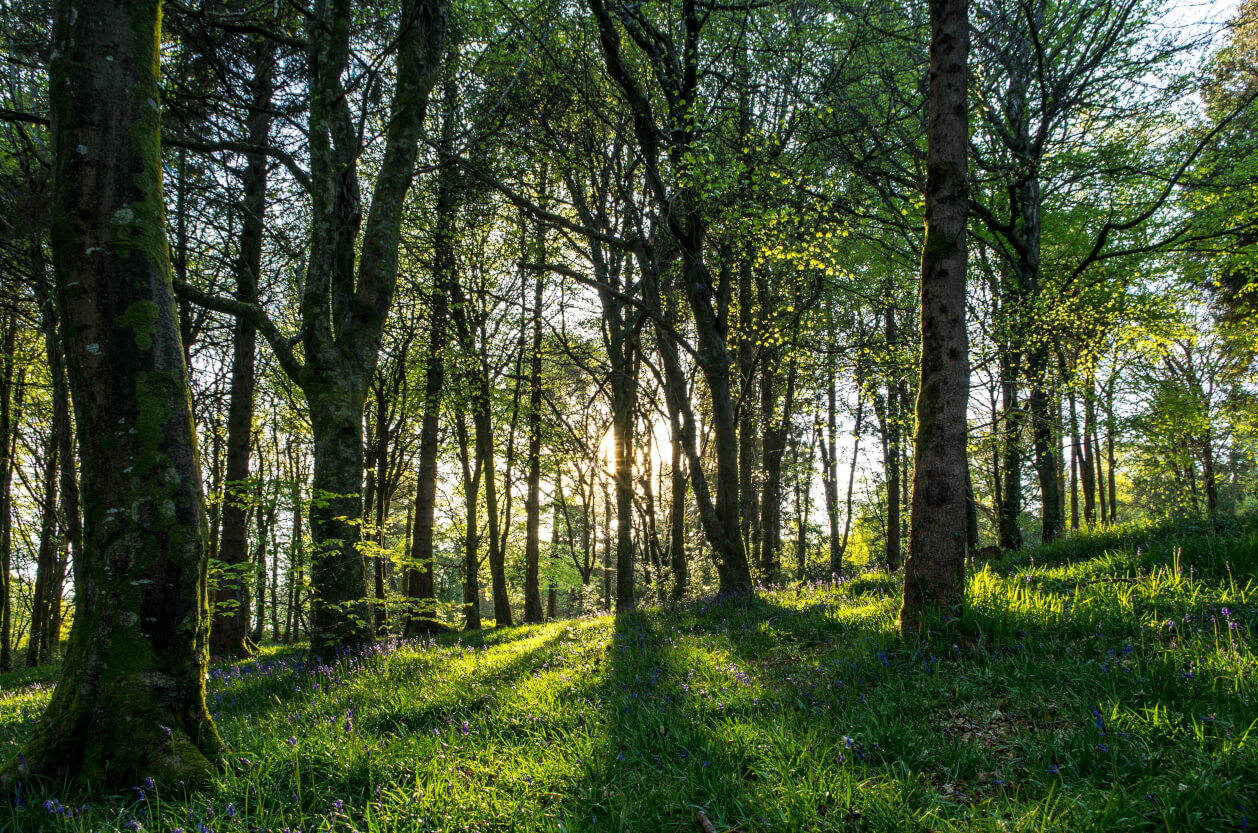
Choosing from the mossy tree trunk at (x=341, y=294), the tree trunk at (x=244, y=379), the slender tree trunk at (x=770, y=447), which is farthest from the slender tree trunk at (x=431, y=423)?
the slender tree trunk at (x=770, y=447)

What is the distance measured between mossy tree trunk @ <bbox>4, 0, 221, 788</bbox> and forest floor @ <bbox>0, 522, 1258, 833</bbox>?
329 mm

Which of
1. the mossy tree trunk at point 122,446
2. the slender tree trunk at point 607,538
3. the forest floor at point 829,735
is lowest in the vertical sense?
the slender tree trunk at point 607,538

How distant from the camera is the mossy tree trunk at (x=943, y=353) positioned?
4371 millimetres

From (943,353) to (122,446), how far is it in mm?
5726

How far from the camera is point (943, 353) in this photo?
446 centimetres

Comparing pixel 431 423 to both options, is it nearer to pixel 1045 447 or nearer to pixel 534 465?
pixel 534 465

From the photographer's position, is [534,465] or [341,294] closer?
[341,294]

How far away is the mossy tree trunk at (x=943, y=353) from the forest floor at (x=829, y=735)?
44 centimetres

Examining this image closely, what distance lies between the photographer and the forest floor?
2256 mm

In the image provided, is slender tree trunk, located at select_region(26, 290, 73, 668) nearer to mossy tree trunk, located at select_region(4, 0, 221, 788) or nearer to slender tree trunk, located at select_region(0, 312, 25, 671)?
slender tree trunk, located at select_region(0, 312, 25, 671)

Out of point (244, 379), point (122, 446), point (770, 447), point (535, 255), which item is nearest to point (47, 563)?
point (244, 379)

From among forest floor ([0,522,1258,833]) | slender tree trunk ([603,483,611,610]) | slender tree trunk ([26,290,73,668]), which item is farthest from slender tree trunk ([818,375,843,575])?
slender tree trunk ([26,290,73,668])

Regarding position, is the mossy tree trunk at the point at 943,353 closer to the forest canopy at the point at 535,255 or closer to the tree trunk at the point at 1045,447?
the forest canopy at the point at 535,255

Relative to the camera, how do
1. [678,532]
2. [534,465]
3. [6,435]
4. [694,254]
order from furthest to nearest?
[534,465] → [6,435] → [678,532] → [694,254]
